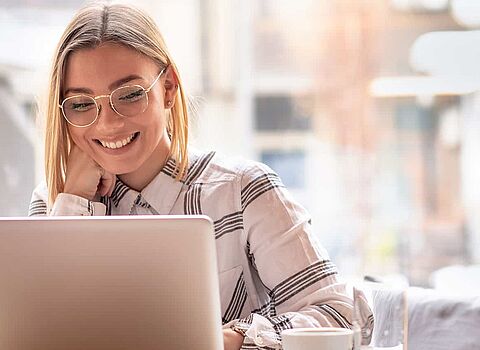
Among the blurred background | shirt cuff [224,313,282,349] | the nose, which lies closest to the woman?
the nose

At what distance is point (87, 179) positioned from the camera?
2055mm

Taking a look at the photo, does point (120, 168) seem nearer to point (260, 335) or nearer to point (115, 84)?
point (115, 84)

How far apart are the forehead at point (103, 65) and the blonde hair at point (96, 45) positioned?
0.01 m

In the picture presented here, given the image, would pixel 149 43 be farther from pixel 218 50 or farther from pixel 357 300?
pixel 218 50

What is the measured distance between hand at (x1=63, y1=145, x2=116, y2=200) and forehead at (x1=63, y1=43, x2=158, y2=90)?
0.57ft

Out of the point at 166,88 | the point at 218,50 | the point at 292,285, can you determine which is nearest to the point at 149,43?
the point at 166,88

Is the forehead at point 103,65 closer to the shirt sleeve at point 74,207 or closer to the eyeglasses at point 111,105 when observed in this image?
the eyeglasses at point 111,105

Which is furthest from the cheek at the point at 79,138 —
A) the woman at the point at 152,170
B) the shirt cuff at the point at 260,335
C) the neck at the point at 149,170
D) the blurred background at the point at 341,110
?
the blurred background at the point at 341,110

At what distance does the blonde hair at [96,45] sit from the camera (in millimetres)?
1977

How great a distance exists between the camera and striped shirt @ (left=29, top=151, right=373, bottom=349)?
1847mm

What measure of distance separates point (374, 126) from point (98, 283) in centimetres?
259

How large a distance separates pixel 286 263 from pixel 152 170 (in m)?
0.36

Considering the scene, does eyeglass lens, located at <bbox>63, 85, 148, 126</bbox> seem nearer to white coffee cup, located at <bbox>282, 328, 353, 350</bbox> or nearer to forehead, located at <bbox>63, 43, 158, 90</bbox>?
forehead, located at <bbox>63, 43, 158, 90</bbox>

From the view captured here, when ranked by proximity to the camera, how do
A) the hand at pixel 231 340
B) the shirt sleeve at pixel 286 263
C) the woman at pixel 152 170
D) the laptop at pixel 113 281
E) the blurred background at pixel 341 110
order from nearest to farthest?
the laptop at pixel 113 281
the hand at pixel 231 340
the shirt sleeve at pixel 286 263
the woman at pixel 152 170
the blurred background at pixel 341 110
